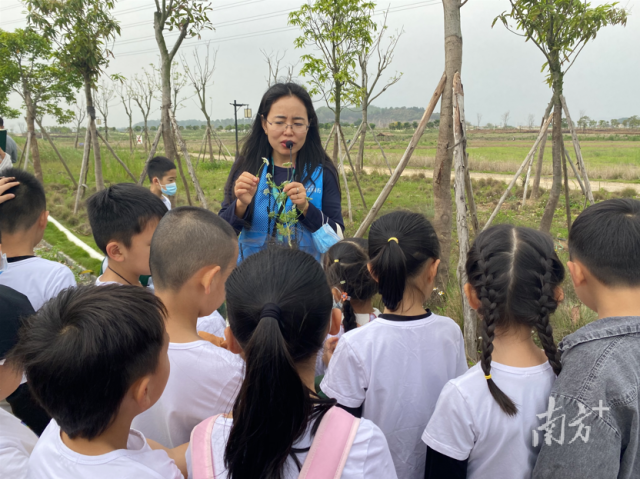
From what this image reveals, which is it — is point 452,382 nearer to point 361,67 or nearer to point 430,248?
point 430,248

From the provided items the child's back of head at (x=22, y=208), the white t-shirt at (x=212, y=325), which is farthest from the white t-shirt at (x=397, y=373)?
the child's back of head at (x=22, y=208)

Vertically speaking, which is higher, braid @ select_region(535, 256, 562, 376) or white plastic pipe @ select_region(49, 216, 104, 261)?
braid @ select_region(535, 256, 562, 376)

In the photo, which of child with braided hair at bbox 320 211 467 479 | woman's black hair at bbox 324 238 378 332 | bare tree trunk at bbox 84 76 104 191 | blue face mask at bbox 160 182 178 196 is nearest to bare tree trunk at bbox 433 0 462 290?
woman's black hair at bbox 324 238 378 332

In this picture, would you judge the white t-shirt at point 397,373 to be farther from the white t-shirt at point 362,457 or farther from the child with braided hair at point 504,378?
the white t-shirt at point 362,457

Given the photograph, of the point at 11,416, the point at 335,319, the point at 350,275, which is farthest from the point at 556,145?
the point at 11,416

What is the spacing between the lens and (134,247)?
2117mm

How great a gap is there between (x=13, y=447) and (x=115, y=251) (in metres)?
1.10

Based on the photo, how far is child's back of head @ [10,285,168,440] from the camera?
0.93 m

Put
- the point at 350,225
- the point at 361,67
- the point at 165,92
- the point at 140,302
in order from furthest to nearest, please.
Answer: the point at 361,67 < the point at 350,225 < the point at 165,92 < the point at 140,302

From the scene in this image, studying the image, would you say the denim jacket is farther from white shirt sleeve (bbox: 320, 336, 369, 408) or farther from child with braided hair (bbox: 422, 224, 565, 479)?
white shirt sleeve (bbox: 320, 336, 369, 408)

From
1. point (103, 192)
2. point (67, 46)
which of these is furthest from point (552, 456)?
point (67, 46)

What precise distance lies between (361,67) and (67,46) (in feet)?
20.9

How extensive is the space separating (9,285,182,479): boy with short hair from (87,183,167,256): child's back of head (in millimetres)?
1120

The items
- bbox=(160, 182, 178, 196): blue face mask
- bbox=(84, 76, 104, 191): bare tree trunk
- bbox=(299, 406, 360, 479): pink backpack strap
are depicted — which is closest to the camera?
bbox=(299, 406, 360, 479): pink backpack strap
